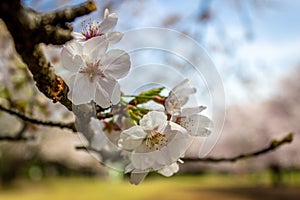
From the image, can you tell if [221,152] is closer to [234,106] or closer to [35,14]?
[234,106]

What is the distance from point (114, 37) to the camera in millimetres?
505

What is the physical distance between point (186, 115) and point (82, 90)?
15 cm

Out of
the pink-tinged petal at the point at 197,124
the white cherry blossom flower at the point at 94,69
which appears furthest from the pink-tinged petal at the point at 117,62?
the pink-tinged petal at the point at 197,124

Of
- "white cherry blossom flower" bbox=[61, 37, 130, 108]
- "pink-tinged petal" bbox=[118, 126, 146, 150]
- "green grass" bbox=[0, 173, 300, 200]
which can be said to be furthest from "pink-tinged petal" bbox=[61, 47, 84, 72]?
"green grass" bbox=[0, 173, 300, 200]

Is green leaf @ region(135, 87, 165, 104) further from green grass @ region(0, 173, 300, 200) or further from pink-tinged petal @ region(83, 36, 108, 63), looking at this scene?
green grass @ region(0, 173, 300, 200)

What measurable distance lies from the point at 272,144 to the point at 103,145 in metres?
0.31

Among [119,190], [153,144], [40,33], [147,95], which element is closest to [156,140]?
[153,144]

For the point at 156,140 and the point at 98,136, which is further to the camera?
the point at 98,136

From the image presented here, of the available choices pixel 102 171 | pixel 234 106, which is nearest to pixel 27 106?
pixel 234 106

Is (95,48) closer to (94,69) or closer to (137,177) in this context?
(94,69)

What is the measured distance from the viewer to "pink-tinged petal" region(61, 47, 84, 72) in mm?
498

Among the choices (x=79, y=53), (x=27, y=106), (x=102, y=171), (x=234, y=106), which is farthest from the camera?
(x=102, y=171)

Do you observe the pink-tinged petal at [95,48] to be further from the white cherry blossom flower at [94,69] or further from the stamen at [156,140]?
the stamen at [156,140]

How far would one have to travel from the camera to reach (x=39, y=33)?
0.41 m
